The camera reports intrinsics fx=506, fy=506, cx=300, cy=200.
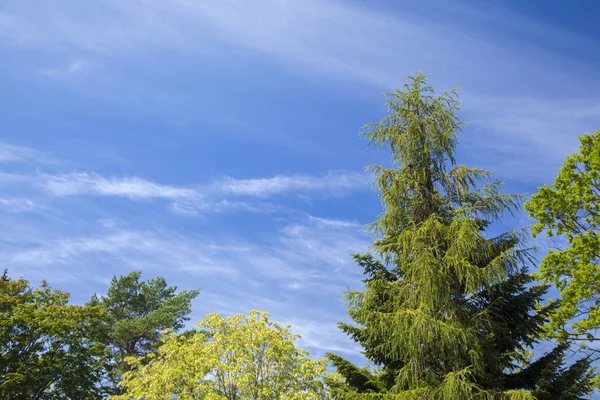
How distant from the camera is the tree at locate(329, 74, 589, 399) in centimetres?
1205

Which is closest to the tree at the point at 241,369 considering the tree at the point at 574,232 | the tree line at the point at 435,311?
the tree line at the point at 435,311

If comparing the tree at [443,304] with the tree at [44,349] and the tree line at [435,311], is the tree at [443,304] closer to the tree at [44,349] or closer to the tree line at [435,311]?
the tree line at [435,311]

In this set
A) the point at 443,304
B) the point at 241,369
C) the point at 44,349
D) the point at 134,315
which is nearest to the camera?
the point at 443,304

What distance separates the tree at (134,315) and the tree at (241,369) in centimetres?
1476

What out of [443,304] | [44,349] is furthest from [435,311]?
[44,349]

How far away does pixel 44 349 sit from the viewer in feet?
88.3

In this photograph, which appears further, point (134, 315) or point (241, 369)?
point (134, 315)

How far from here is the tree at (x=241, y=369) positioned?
16.1m

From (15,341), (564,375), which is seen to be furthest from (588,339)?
(15,341)

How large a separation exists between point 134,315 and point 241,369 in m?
22.7

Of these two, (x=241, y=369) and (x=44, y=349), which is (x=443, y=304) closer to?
(x=241, y=369)

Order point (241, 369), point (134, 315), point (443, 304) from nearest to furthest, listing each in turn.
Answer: point (443, 304) < point (241, 369) < point (134, 315)

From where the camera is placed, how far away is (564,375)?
1294cm

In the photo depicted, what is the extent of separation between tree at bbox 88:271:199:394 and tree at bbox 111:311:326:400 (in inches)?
581
